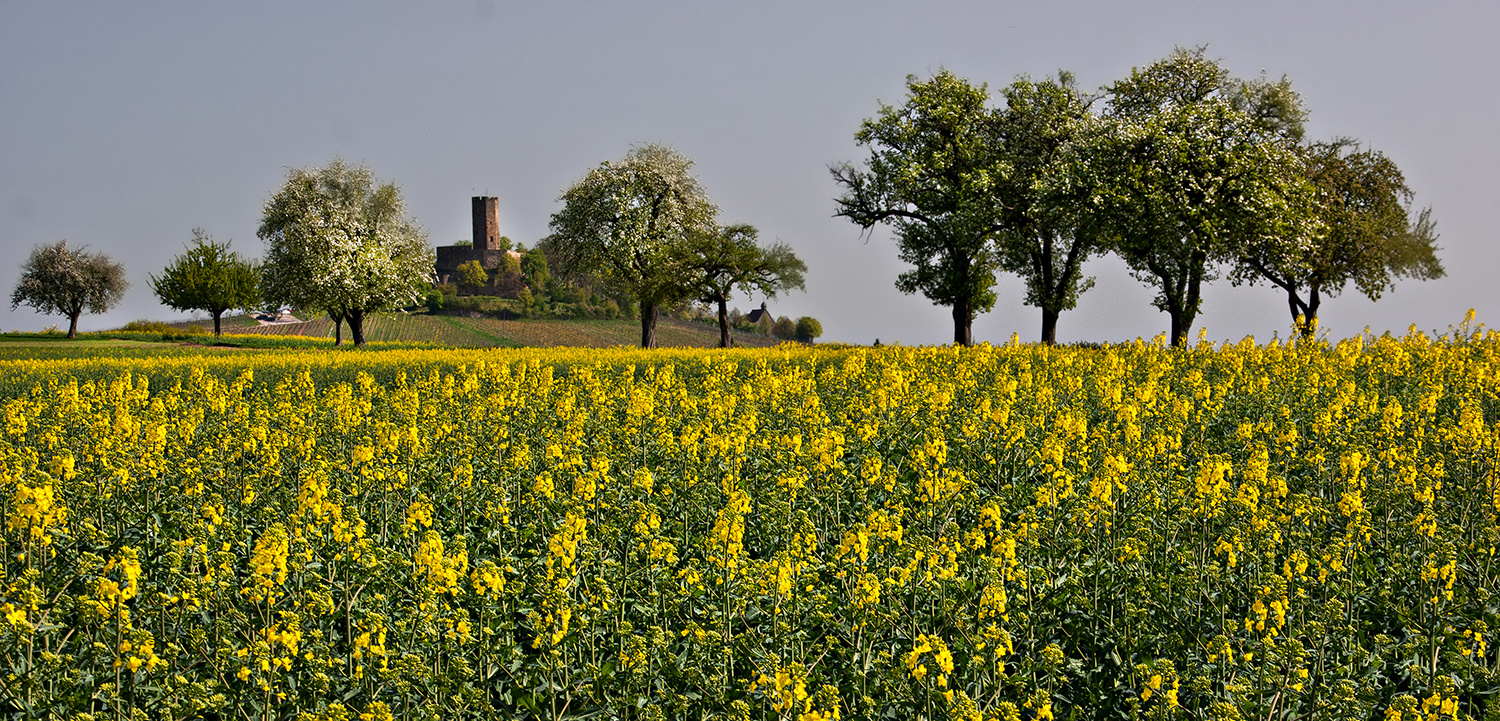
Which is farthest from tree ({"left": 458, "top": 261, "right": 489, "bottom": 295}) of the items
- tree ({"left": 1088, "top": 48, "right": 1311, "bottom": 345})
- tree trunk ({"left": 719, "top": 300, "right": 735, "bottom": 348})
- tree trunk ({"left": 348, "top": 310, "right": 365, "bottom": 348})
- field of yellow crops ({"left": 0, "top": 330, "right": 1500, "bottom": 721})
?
field of yellow crops ({"left": 0, "top": 330, "right": 1500, "bottom": 721})

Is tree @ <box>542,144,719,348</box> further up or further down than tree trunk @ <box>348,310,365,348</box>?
further up

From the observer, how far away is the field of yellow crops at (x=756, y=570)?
4984 mm

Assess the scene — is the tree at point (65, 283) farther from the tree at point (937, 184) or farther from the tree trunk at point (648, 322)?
the tree at point (937, 184)

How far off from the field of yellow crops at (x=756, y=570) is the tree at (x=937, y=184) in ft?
76.4

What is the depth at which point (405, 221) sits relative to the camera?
2464 inches

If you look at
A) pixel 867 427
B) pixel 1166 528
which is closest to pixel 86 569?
pixel 867 427

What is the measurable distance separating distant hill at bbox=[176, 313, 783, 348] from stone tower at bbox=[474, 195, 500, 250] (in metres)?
77.5

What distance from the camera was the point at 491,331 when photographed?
94438 mm

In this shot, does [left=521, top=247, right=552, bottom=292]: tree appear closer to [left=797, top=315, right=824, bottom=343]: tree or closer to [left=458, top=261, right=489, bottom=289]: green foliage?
[left=458, top=261, right=489, bottom=289]: green foliage

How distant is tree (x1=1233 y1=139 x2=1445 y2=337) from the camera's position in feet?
134

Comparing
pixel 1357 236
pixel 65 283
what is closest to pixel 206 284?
pixel 65 283

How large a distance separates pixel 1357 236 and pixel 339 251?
4640 cm

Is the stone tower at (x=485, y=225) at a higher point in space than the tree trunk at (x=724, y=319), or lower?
higher

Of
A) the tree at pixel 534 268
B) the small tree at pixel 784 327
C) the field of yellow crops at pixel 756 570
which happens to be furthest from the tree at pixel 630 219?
the tree at pixel 534 268
